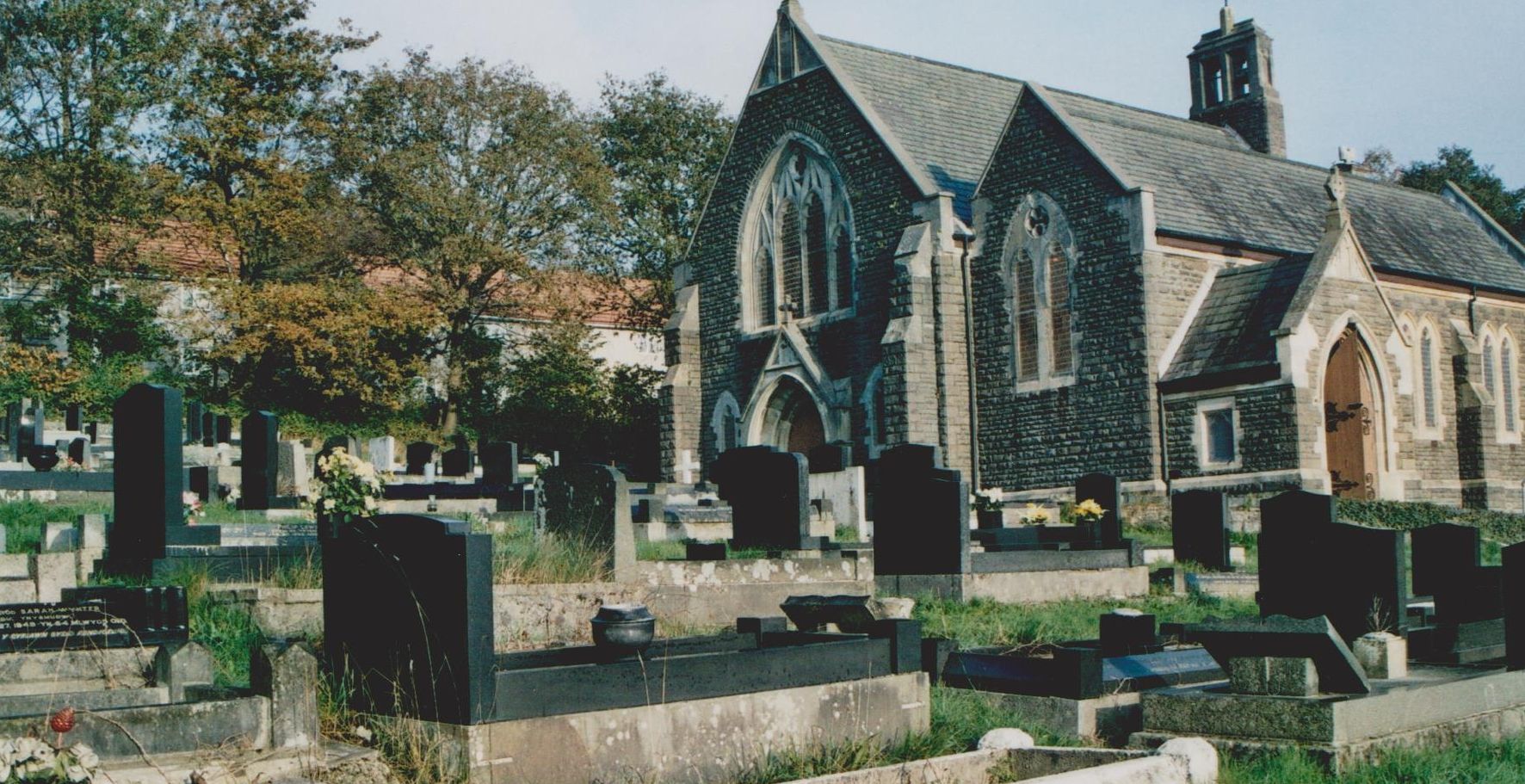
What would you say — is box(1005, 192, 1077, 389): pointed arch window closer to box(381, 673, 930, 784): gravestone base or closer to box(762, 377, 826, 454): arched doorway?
box(762, 377, 826, 454): arched doorway

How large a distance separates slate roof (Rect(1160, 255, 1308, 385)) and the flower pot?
766 inches

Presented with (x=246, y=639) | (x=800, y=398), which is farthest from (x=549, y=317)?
(x=246, y=639)

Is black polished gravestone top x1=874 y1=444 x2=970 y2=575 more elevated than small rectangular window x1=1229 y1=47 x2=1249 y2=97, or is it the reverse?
small rectangular window x1=1229 y1=47 x2=1249 y2=97

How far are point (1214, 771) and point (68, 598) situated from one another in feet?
20.2

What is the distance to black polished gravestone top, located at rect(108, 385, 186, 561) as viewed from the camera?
1236 cm

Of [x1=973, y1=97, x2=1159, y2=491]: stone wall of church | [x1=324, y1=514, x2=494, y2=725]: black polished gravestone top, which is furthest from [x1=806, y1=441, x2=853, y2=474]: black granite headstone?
[x1=324, y1=514, x2=494, y2=725]: black polished gravestone top

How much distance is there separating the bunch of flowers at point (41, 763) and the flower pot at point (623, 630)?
2715 mm

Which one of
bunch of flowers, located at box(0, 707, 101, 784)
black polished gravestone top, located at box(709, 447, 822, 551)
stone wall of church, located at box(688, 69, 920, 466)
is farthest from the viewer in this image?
stone wall of church, located at box(688, 69, 920, 466)

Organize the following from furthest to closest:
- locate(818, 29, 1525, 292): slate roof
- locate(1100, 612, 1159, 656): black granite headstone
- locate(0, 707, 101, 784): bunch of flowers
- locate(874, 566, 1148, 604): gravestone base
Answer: locate(818, 29, 1525, 292): slate roof
locate(874, 566, 1148, 604): gravestone base
locate(1100, 612, 1159, 656): black granite headstone
locate(0, 707, 101, 784): bunch of flowers

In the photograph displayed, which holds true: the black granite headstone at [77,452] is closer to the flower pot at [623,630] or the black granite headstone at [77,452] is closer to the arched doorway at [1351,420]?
the flower pot at [623,630]

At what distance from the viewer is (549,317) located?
134ft

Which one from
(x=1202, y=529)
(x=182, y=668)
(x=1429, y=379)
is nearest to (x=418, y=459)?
(x=1202, y=529)

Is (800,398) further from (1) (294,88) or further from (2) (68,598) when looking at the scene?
(2) (68,598)

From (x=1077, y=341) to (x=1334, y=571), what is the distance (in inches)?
684
